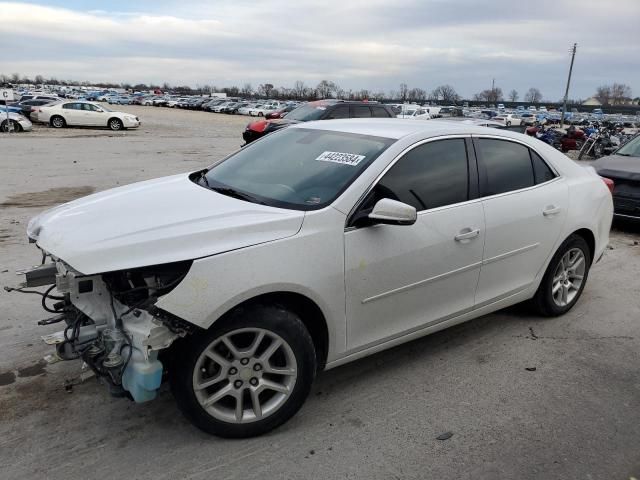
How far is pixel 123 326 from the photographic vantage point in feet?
8.93

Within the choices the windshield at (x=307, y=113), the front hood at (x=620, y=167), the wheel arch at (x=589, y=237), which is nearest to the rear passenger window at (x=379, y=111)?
the windshield at (x=307, y=113)

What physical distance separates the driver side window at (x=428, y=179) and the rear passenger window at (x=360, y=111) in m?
11.2

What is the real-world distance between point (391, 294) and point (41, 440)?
6.90 feet

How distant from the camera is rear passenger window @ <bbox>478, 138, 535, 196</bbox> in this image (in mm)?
3916

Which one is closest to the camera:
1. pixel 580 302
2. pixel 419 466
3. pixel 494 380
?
pixel 419 466

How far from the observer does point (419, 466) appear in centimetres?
278

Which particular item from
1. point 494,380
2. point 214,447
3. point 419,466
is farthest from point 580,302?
point 214,447

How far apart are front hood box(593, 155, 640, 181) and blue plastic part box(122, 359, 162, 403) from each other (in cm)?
755

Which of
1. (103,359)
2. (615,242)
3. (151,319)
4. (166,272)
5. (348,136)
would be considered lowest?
(615,242)

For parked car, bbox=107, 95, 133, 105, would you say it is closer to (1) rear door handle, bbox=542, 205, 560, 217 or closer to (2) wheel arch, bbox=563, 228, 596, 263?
(2) wheel arch, bbox=563, 228, 596, 263

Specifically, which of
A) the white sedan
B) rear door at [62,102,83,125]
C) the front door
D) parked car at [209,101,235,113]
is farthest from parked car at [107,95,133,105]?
the front door

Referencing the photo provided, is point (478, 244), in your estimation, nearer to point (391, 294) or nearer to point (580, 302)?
point (391, 294)

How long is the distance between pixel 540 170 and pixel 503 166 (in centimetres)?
49

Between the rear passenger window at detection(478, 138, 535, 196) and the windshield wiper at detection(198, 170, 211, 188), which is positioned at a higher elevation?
the rear passenger window at detection(478, 138, 535, 196)
